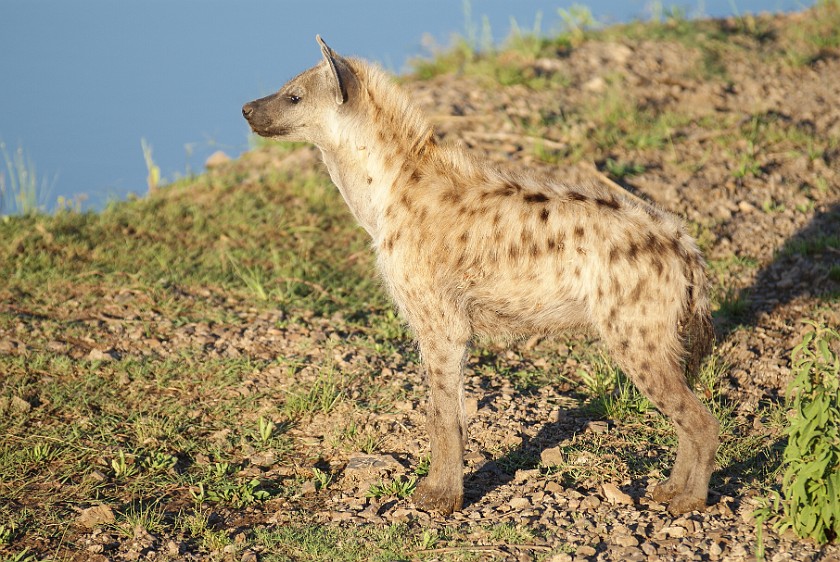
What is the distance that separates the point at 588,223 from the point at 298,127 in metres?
1.71

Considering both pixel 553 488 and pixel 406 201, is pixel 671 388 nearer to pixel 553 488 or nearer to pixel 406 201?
pixel 553 488

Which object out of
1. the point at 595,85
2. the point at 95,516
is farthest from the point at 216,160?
the point at 95,516

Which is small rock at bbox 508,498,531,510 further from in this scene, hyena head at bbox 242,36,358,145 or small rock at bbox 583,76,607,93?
small rock at bbox 583,76,607,93

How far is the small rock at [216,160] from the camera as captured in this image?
10.9 metres

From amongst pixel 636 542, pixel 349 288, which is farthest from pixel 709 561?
pixel 349 288

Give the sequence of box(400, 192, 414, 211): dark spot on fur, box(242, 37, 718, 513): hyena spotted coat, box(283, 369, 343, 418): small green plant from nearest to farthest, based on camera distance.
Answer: box(242, 37, 718, 513): hyena spotted coat
box(400, 192, 414, 211): dark spot on fur
box(283, 369, 343, 418): small green plant

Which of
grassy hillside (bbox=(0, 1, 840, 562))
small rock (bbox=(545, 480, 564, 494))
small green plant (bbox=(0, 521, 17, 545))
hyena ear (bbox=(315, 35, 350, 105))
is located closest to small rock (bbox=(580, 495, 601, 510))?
grassy hillside (bbox=(0, 1, 840, 562))

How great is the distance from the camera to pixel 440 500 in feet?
16.1

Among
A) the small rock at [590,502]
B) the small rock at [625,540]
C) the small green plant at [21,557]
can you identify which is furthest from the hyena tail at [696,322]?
the small green plant at [21,557]

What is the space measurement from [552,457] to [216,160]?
6.78m

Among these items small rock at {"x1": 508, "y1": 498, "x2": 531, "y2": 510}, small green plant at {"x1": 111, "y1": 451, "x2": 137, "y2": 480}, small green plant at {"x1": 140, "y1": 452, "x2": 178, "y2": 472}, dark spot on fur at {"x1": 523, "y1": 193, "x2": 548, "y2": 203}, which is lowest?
small rock at {"x1": 508, "y1": 498, "x2": 531, "y2": 510}

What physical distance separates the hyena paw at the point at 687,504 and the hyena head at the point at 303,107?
8.47 feet

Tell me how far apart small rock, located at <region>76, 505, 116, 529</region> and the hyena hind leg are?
2.58 m

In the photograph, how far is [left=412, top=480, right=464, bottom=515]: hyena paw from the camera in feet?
16.1
